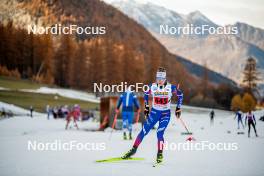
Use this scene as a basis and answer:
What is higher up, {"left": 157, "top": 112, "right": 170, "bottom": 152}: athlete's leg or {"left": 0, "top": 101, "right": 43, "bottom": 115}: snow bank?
{"left": 157, "top": 112, "right": 170, "bottom": 152}: athlete's leg

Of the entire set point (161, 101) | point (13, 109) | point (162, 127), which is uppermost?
point (161, 101)

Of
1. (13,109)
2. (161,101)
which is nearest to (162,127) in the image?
(161,101)

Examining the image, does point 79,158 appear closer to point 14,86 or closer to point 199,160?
point 199,160

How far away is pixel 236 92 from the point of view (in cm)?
9000

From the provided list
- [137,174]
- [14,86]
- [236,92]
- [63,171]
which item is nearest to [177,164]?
[137,174]

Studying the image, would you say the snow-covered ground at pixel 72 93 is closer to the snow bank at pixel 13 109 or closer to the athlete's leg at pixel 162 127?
the snow bank at pixel 13 109

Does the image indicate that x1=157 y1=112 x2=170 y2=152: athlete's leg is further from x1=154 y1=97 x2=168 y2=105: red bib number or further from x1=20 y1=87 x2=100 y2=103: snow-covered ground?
x1=20 y1=87 x2=100 y2=103: snow-covered ground

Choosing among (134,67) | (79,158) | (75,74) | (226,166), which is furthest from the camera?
(134,67)

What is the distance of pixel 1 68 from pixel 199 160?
17.0 metres

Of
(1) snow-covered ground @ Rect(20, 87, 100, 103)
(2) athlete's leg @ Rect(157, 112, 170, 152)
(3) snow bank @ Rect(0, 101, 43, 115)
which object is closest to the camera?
(2) athlete's leg @ Rect(157, 112, 170, 152)

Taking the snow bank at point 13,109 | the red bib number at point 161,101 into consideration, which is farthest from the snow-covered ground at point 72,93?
the red bib number at point 161,101

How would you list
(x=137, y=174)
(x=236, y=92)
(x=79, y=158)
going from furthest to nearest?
(x=236, y=92) → (x=79, y=158) → (x=137, y=174)

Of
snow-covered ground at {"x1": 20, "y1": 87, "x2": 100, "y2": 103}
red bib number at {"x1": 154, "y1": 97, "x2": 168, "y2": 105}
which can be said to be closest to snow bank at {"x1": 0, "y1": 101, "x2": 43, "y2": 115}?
snow-covered ground at {"x1": 20, "y1": 87, "x2": 100, "y2": 103}

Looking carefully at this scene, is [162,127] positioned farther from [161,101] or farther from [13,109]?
Answer: [13,109]
